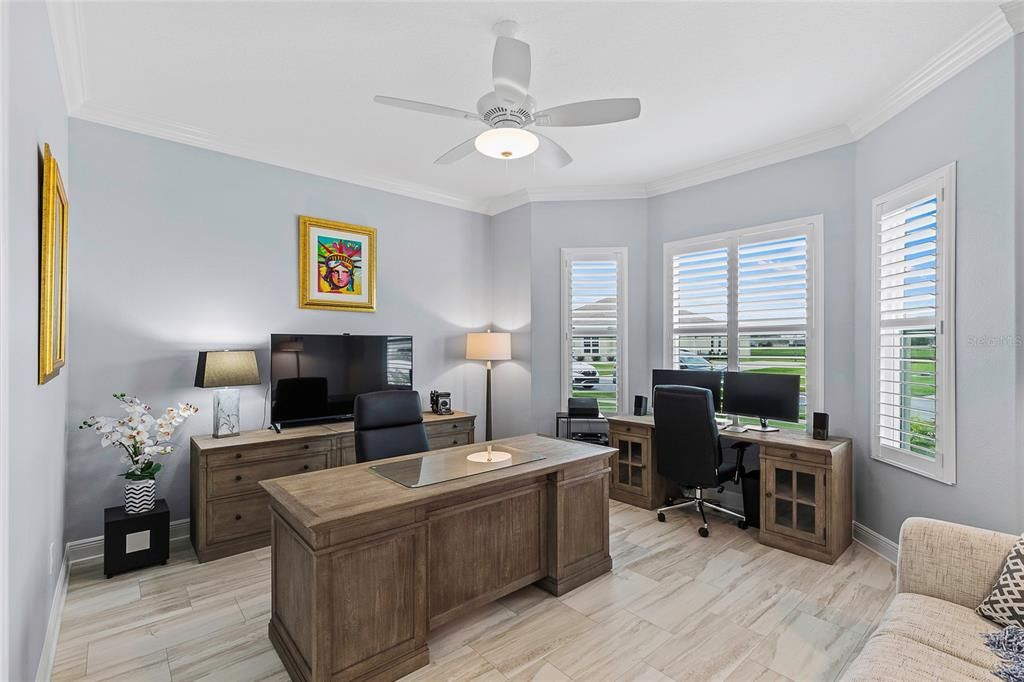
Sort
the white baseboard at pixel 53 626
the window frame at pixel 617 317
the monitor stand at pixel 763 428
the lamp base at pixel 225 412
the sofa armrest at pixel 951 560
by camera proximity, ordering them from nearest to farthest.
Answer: the sofa armrest at pixel 951 560 → the white baseboard at pixel 53 626 → the lamp base at pixel 225 412 → the monitor stand at pixel 763 428 → the window frame at pixel 617 317

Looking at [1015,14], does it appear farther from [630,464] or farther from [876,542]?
[630,464]

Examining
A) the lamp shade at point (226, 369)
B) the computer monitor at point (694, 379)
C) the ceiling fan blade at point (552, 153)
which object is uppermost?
the ceiling fan blade at point (552, 153)

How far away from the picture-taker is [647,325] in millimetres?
4848

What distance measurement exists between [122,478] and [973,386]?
500 cm

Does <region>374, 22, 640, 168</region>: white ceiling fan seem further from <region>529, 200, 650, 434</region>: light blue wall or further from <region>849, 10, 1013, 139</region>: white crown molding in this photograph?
<region>529, 200, 650, 434</region>: light blue wall

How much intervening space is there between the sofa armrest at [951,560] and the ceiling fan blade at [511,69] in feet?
8.15

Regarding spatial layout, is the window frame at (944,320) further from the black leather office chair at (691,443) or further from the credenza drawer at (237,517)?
the credenza drawer at (237,517)

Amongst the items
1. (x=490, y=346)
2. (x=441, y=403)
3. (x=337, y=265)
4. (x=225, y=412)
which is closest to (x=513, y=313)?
(x=490, y=346)

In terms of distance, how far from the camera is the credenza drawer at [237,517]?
315 cm

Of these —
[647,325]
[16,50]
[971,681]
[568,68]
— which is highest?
[568,68]

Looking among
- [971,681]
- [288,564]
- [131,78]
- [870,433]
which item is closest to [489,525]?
[288,564]

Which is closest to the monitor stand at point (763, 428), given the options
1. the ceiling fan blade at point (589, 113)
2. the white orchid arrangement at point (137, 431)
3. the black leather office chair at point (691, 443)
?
the black leather office chair at point (691, 443)

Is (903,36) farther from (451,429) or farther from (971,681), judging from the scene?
(451,429)

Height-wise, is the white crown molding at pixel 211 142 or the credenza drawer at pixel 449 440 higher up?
the white crown molding at pixel 211 142
